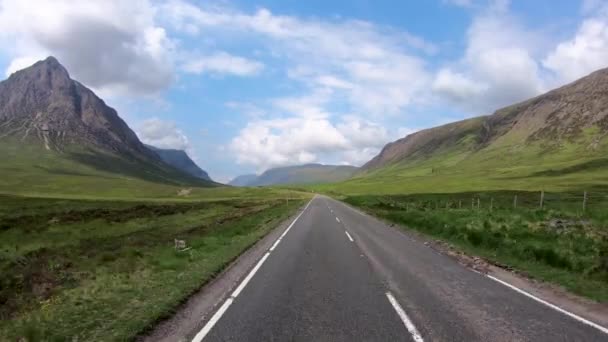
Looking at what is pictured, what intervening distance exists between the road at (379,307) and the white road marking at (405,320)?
0.02 metres

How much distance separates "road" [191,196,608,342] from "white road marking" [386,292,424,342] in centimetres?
2

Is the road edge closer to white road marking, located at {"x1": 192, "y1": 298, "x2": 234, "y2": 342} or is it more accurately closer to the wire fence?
white road marking, located at {"x1": 192, "y1": 298, "x2": 234, "y2": 342}

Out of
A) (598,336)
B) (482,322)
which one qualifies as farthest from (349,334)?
(598,336)

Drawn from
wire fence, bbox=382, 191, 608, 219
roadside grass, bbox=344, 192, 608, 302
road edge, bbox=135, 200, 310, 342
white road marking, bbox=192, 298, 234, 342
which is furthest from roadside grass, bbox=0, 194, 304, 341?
wire fence, bbox=382, 191, 608, 219

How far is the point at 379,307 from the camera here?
9727mm

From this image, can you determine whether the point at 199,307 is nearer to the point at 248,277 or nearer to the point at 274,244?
the point at 248,277

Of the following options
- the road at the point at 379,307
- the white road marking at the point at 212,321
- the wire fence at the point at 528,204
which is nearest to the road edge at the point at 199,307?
the white road marking at the point at 212,321

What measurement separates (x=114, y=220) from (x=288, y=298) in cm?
3584

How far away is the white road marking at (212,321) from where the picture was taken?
7809mm

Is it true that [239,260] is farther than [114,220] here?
No

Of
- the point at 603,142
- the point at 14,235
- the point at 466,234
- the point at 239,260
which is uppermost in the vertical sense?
the point at 603,142

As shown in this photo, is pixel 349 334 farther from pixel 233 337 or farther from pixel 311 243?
pixel 311 243

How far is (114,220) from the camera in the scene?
138ft

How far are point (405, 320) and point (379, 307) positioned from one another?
1048 millimetres
